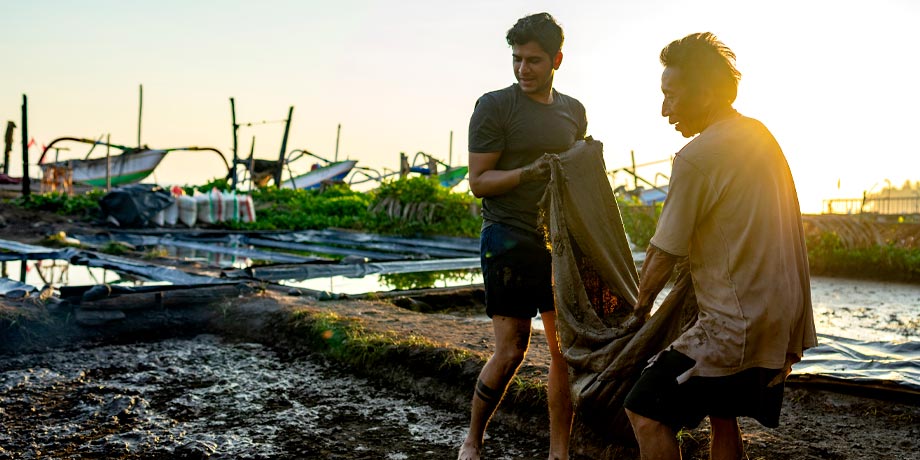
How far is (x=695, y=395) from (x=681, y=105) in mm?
735

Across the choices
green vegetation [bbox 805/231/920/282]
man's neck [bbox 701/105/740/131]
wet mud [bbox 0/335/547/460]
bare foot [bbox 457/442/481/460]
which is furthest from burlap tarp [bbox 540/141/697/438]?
green vegetation [bbox 805/231/920/282]

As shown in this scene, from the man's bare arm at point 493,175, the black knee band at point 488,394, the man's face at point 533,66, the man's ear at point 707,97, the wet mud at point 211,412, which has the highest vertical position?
the man's face at point 533,66

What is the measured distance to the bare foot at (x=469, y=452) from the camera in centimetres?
271

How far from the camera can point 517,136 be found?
2568 millimetres

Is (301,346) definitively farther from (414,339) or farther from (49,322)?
(49,322)

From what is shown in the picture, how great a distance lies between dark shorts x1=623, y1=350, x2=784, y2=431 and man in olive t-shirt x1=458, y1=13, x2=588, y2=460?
0.88 meters

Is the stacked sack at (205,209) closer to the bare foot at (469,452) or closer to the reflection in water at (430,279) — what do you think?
the reflection in water at (430,279)

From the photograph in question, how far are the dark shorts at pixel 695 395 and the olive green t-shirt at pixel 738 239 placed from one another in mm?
34

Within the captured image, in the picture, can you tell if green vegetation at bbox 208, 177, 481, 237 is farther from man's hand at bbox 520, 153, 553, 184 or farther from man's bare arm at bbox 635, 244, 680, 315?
man's bare arm at bbox 635, 244, 680, 315

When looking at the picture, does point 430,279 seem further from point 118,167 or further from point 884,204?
point 118,167

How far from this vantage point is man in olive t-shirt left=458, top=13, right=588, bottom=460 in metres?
2.51

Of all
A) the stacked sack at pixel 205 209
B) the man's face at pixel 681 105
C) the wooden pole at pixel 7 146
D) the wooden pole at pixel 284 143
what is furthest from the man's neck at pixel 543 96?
the wooden pole at pixel 7 146

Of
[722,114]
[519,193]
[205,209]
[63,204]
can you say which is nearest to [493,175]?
[519,193]

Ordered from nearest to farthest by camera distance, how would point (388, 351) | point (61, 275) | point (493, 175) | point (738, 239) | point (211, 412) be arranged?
point (738, 239) < point (493, 175) < point (211, 412) < point (388, 351) < point (61, 275)
